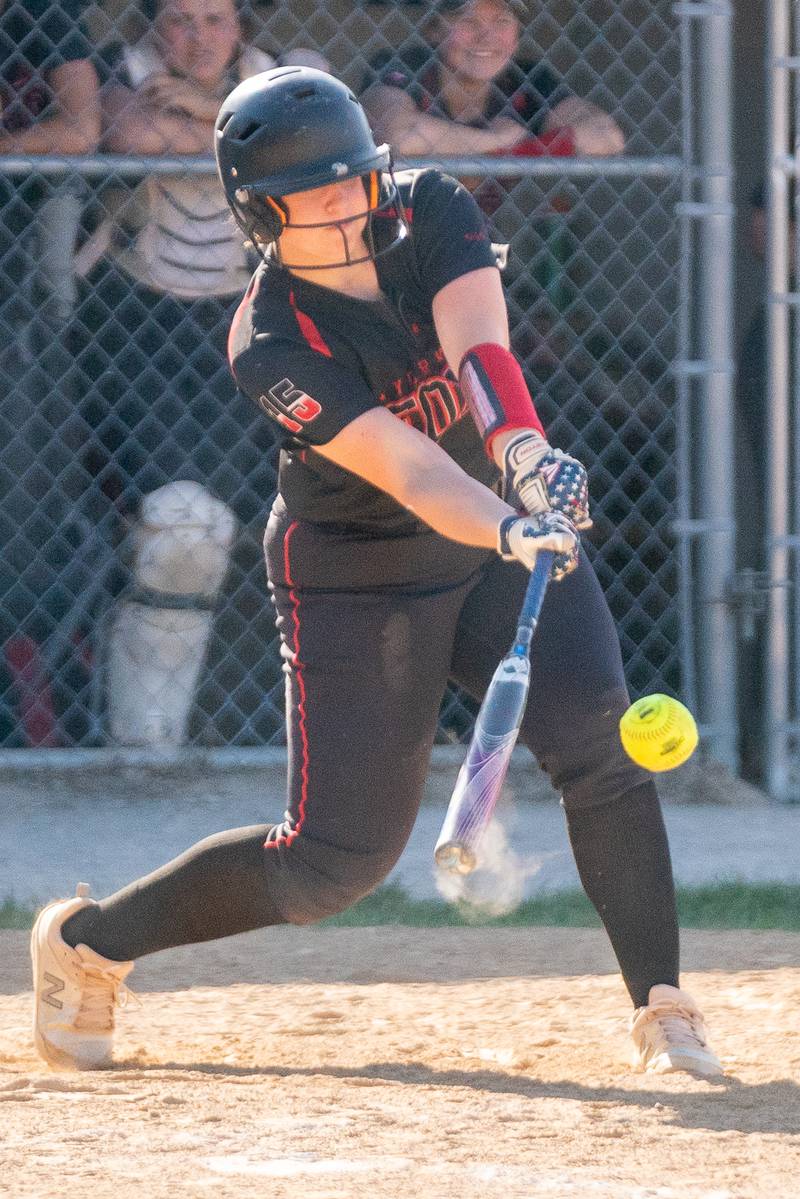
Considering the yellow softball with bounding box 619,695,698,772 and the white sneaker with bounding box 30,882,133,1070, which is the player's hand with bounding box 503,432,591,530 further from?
the white sneaker with bounding box 30,882,133,1070

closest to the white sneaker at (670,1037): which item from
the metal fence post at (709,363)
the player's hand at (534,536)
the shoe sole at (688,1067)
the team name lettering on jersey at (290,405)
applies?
the shoe sole at (688,1067)

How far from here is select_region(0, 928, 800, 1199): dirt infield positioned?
2.56m

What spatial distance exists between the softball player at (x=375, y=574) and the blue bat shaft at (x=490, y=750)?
0.14 meters

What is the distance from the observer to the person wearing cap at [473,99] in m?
5.32

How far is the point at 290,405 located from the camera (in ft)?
9.62

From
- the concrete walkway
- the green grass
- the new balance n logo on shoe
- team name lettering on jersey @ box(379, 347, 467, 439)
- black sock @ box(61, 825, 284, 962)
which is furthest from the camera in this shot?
the concrete walkway

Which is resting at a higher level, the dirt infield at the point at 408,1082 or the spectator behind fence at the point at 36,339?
the spectator behind fence at the point at 36,339

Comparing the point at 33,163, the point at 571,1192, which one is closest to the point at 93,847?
the point at 33,163

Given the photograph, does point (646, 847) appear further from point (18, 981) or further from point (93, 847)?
point (93, 847)

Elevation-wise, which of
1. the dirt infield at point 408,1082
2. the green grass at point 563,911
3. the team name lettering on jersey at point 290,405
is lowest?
the dirt infield at point 408,1082

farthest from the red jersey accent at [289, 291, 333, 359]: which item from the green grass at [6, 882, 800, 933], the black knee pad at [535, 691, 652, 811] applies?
the green grass at [6, 882, 800, 933]

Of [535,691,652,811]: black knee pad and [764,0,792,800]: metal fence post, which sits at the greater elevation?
[764,0,792,800]: metal fence post

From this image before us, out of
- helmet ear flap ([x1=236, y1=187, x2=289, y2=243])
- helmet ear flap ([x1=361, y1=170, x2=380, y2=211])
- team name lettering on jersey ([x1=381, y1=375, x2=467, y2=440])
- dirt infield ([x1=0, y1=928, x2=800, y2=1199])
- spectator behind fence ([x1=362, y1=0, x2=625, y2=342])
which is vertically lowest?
dirt infield ([x1=0, y1=928, x2=800, y2=1199])

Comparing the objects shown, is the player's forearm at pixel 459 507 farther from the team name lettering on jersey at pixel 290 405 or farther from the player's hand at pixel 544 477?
the team name lettering on jersey at pixel 290 405
